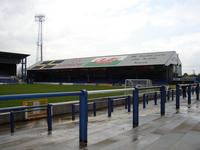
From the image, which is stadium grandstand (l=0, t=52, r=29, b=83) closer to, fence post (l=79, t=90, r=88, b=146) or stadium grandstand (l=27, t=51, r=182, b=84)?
stadium grandstand (l=27, t=51, r=182, b=84)

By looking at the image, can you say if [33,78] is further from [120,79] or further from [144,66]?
[144,66]

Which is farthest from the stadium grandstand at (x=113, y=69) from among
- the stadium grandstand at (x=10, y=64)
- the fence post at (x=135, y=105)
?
the fence post at (x=135, y=105)

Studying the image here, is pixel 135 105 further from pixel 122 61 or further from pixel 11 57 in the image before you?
pixel 11 57

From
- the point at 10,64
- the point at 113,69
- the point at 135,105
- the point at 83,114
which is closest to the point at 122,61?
the point at 113,69

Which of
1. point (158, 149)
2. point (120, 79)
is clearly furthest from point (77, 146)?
point (120, 79)

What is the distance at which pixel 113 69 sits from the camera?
6316 cm

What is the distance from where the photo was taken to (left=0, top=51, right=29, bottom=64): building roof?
7349 cm

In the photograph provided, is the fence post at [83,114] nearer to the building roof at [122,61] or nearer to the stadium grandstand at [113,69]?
the stadium grandstand at [113,69]

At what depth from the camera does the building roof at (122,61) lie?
5652cm

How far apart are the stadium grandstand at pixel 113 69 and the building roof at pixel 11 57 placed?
16.2ft

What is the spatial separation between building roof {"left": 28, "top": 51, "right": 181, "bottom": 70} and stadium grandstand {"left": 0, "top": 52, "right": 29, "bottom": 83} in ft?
15.9

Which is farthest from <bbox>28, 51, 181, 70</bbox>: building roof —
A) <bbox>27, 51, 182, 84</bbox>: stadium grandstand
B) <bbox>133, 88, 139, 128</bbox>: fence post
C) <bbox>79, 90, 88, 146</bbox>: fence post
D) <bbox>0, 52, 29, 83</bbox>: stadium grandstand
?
<bbox>79, 90, 88, 146</bbox>: fence post

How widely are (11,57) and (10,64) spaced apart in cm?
674

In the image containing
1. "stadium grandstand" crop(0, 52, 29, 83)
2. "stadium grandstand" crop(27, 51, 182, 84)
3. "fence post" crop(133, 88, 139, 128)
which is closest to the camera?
"fence post" crop(133, 88, 139, 128)
